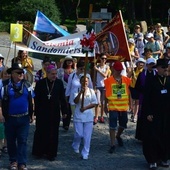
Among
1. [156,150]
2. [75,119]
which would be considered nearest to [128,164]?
[156,150]

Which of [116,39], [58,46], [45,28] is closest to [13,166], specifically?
[116,39]

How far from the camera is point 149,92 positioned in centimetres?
847

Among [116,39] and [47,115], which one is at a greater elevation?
[116,39]

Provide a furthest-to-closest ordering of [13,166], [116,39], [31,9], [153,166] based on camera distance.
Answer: [31,9]
[116,39]
[153,166]
[13,166]

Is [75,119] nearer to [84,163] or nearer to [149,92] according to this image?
[84,163]

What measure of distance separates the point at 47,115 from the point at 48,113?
4cm

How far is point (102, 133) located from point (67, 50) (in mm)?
2207

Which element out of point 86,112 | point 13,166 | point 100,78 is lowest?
point 13,166

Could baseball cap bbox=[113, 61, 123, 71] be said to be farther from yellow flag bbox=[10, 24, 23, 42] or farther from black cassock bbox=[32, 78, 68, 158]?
yellow flag bbox=[10, 24, 23, 42]

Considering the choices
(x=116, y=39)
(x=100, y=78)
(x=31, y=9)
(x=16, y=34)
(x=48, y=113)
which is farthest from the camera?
(x=31, y=9)

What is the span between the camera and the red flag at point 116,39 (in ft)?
33.9

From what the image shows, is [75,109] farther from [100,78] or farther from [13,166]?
[100,78]

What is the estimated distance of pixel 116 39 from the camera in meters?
10.4

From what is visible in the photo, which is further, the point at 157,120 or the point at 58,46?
the point at 58,46
